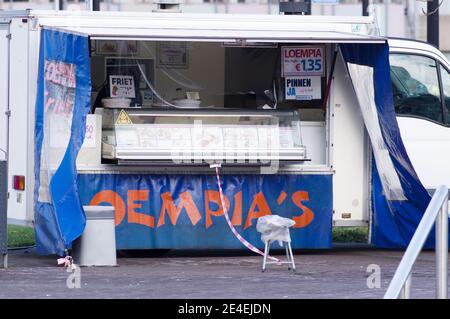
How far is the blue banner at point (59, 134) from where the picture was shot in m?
12.0

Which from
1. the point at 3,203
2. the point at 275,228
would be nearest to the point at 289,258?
the point at 275,228

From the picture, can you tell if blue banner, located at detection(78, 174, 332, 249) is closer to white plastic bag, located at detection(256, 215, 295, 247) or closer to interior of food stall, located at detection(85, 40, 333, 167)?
interior of food stall, located at detection(85, 40, 333, 167)

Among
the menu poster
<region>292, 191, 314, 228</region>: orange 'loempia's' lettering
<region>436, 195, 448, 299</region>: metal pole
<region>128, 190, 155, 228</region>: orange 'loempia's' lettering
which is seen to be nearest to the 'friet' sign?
the menu poster

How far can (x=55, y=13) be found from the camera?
12703 millimetres

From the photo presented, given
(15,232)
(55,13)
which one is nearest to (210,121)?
(55,13)

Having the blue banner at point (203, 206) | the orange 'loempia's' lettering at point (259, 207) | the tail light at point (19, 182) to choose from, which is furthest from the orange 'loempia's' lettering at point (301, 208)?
the tail light at point (19, 182)

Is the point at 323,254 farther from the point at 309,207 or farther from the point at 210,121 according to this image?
the point at 210,121

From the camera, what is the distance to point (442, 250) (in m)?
7.52

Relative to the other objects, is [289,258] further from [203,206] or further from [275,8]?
[275,8]

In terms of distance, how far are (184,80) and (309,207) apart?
2212 mm

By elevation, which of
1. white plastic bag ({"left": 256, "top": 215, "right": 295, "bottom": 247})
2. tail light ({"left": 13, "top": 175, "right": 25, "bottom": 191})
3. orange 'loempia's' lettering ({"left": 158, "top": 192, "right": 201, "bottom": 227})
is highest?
tail light ({"left": 13, "top": 175, "right": 25, "bottom": 191})

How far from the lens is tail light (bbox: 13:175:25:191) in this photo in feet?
42.0

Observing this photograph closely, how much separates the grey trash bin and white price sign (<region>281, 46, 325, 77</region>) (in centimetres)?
297

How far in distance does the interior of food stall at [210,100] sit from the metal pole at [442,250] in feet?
17.9
